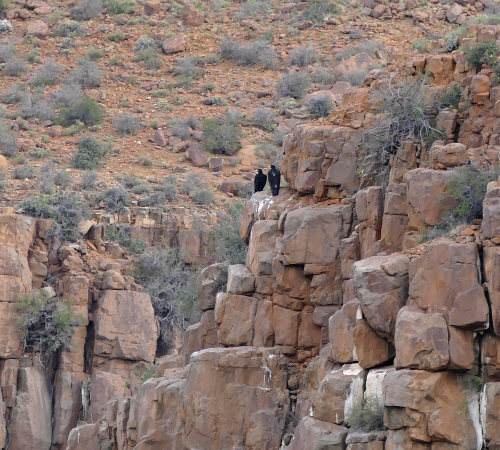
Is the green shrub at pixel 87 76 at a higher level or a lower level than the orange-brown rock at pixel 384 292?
lower

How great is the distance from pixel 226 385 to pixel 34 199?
14.4 metres

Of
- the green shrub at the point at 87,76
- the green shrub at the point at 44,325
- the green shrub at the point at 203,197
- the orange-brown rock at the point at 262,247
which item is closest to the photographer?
the orange-brown rock at the point at 262,247

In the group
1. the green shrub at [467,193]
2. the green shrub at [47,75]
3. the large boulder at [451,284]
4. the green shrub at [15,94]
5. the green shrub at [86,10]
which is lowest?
the green shrub at [15,94]

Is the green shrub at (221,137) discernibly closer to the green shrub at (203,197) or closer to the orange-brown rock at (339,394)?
the green shrub at (203,197)

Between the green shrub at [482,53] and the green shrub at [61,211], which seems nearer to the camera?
the green shrub at [482,53]

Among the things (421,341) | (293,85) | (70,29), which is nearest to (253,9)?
(70,29)

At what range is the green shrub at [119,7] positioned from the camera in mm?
49781

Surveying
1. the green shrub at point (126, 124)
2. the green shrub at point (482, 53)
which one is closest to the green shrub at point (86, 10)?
the green shrub at point (126, 124)

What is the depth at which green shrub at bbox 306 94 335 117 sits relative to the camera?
A: 132 feet

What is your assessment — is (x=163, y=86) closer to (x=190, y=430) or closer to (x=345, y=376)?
(x=190, y=430)

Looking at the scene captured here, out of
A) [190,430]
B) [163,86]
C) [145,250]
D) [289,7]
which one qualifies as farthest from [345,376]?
[289,7]

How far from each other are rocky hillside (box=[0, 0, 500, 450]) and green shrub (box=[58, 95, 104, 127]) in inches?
2.8

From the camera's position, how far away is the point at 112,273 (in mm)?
33656

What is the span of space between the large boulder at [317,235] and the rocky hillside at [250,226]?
1.4 inches
